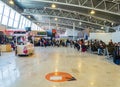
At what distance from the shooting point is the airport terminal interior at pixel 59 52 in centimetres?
610

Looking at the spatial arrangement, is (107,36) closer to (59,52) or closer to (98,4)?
(98,4)

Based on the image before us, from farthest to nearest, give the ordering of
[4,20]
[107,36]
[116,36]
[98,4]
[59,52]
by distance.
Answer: [4,20] → [107,36] → [59,52] → [116,36] → [98,4]

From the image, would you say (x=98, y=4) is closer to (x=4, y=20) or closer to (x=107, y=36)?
(x=107, y=36)

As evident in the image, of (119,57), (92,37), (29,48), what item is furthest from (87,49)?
(119,57)

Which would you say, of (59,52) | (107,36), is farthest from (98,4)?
(59,52)

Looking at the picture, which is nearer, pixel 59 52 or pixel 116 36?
pixel 116 36

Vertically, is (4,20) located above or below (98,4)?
below

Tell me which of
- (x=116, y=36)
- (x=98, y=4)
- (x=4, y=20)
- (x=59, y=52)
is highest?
(x=98, y=4)

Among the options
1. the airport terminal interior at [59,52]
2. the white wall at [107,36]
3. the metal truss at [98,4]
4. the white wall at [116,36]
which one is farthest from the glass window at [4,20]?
the white wall at [116,36]

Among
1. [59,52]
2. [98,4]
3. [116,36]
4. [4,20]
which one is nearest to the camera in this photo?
[98,4]

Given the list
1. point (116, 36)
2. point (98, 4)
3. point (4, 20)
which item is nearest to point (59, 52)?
point (116, 36)

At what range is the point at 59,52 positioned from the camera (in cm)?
1780

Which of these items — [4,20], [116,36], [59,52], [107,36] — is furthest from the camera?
[4,20]

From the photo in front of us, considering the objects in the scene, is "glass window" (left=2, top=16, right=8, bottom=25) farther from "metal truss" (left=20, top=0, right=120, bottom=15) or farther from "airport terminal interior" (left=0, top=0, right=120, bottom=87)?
"metal truss" (left=20, top=0, right=120, bottom=15)
